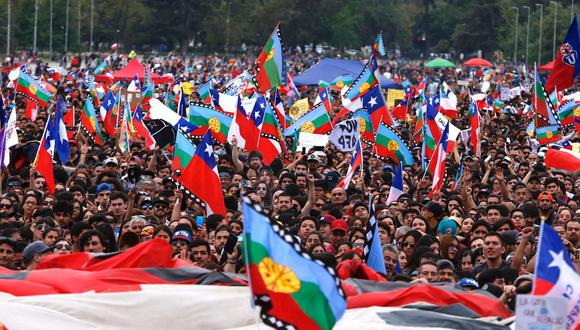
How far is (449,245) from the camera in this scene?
13.1m

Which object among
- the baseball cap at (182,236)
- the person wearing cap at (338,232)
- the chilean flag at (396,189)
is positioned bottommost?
the chilean flag at (396,189)

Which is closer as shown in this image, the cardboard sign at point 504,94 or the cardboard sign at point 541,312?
the cardboard sign at point 541,312

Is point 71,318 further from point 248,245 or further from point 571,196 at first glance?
point 571,196

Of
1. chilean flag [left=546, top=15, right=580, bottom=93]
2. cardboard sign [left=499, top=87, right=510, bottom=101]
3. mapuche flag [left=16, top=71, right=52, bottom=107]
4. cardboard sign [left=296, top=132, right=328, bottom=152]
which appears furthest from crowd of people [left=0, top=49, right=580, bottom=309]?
cardboard sign [left=499, top=87, right=510, bottom=101]

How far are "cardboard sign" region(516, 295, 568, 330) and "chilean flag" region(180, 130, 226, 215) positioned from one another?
25.6 ft

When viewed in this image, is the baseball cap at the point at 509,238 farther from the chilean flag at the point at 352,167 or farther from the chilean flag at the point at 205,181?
the chilean flag at the point at 352,167

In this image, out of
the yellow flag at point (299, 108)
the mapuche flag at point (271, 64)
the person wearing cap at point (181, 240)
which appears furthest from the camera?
the yellow flag at point (299, 108)

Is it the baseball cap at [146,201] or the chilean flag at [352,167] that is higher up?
the baseball cap at [146,201]

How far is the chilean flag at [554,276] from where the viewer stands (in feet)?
24.9

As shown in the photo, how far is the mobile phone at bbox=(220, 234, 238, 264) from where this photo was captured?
1221cm

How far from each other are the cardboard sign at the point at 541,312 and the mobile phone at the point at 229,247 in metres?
5.35

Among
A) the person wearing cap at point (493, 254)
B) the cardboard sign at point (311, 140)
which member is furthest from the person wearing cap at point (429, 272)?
the cardboard sign at point (311, 140)

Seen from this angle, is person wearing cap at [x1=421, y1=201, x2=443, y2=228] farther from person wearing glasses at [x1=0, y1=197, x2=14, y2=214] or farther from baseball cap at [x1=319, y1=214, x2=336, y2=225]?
person wearing glasses at [x1=0, y1=197, x2=14, y2=214]

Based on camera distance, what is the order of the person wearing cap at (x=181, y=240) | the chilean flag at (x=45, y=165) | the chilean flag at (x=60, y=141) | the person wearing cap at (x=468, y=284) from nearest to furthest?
the person wearing cap at (x=468, y=284) < the person wearing cap at (x=181, y=240) < the chilean flag at (x=45, y=165) < the chilean flag at (x=60, y=141)
